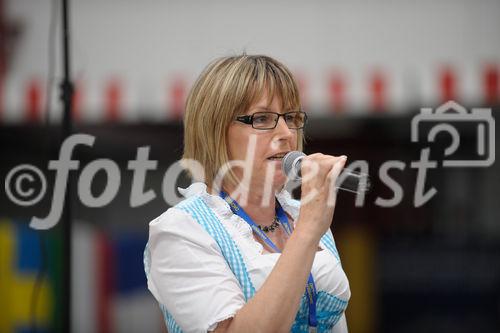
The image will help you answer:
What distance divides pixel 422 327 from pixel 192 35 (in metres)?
2.39

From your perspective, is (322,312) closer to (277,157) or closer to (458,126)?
(277,157)

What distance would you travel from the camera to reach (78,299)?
14.6 ft

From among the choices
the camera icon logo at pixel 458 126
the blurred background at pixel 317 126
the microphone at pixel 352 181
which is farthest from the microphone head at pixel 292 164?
the blurred background at pixel 317 126

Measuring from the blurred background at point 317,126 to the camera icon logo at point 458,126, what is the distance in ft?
0.22

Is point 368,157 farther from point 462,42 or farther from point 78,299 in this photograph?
point 78,299

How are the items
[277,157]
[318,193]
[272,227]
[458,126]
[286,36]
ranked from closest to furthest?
[318,193] < [277,157] < [272,227] < [458,126] < [286,36]

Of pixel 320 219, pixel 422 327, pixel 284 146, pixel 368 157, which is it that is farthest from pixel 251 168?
pixel 368 157

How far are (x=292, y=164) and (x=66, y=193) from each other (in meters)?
0.85

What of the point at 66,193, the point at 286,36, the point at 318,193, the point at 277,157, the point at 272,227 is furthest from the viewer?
the point at 286,36

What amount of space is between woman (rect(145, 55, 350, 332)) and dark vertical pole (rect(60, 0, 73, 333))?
0.65m

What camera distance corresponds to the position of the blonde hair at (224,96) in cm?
120

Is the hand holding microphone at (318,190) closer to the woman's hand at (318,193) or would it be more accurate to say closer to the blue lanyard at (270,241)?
the woman's hand at (318,193)

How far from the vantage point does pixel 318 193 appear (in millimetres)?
1064

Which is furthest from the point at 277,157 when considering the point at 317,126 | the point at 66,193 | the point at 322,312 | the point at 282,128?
the point at 317,126
